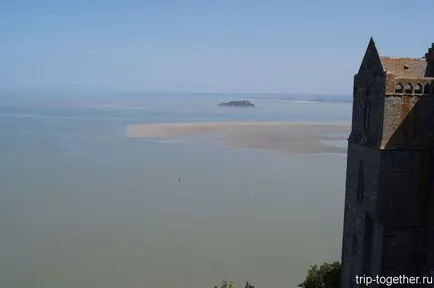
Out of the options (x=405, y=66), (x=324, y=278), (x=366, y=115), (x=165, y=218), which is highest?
(x=405, y=66)

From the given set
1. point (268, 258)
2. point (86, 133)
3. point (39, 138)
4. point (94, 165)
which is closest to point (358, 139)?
point (268, 258)

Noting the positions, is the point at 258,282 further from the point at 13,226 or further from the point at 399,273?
the point at 13,226

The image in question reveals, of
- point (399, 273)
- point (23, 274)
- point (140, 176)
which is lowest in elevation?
point (23, 274)

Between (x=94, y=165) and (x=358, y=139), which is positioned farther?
(x=94, y=165)

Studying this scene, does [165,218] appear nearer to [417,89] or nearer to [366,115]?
[366,115]

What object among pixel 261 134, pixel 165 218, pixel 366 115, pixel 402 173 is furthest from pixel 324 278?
pixel 261 134

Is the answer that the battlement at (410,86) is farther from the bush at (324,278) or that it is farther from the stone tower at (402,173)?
the bush at (324,278)

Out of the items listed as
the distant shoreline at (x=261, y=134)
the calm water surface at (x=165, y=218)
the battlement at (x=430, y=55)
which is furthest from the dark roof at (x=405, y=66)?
the distant shoreline at (x=261, y=134)
